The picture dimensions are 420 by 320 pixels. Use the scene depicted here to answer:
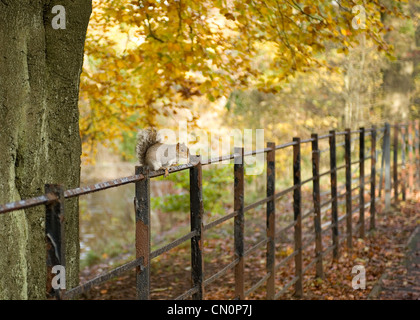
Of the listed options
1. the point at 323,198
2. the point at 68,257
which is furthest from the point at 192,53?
the point at 323,198

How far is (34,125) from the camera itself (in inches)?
144

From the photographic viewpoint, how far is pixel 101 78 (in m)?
7.93

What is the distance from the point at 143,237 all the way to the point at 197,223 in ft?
2.68

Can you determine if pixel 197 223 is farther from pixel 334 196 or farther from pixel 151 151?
pixel 334 196

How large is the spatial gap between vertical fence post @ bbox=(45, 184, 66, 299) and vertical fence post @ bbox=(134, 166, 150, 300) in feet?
2.65

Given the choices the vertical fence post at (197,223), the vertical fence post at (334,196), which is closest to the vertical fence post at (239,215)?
the vertical fence post at (197,223)

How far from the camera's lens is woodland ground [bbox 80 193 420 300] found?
6.64m

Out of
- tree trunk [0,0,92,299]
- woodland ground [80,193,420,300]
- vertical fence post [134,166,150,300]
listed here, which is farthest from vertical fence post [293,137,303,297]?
vertical fence post [134,166,150,300]

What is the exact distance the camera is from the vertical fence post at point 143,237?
10.2 feet

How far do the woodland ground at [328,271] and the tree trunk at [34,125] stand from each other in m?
3.83

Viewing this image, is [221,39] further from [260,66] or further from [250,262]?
[260,66]

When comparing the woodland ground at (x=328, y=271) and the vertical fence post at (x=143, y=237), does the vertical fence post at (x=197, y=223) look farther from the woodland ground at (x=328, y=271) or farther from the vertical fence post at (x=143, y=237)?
the woodland ground at (x=328, y=271)

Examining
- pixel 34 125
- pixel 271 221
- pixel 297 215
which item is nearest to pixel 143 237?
pixel 34 125

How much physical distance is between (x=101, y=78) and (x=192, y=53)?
188cm
